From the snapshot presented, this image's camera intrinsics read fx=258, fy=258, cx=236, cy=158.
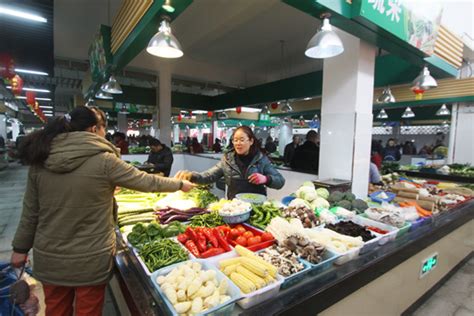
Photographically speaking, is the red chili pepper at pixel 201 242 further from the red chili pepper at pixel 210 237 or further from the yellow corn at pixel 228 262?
the yellow corn at pixel 228 262

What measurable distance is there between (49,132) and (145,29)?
1824 millimetres

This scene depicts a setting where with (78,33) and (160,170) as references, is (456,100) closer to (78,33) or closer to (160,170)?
(160,170)

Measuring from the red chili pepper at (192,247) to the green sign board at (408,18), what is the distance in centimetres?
274

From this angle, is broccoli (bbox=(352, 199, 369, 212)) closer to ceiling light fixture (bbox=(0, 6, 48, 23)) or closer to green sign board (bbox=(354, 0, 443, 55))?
green sign board (bbox=(354, 0, 443, 55))

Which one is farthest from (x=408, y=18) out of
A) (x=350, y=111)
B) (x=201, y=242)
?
(x=201, y=242)

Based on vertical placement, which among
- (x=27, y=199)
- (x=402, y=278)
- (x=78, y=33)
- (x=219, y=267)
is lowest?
(x=402, y=278)

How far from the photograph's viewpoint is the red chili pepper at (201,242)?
174 centimetres

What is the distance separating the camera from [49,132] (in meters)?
1.49

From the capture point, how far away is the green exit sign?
2559mm

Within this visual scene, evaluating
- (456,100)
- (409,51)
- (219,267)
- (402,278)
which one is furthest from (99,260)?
(456,100)

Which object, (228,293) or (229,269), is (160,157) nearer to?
(229,269)

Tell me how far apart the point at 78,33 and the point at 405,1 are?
6.73 metres

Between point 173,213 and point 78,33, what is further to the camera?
point 78,33

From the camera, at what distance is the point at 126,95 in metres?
9.18
